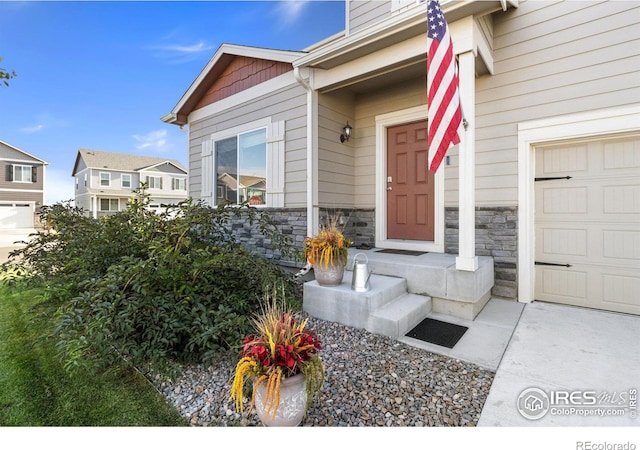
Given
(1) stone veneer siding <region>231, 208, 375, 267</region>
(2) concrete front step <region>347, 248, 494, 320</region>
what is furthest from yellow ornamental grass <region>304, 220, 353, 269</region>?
(1) stone veneer siding <region>231, 208, 375, 267</region>

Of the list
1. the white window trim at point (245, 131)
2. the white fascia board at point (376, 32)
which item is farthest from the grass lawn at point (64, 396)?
the white fascia board at point (376, 32)

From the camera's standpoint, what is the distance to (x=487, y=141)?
12.6ft

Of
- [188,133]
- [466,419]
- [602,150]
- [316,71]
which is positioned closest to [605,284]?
[602,150]

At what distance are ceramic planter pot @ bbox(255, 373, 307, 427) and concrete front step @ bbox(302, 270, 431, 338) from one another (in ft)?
4.30

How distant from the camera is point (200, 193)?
240 inches

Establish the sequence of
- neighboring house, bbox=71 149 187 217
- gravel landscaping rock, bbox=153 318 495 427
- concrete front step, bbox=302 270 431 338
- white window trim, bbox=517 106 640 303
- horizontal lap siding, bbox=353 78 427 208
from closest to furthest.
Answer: gravel landscaping rock, bbox=153 318 495 427 < concrete front step, bbox=302 270 431 338 < white window trim, bbox=517 106 640 303 < horizontal lap siding, bbox=353 78 427 208 < neighboring house, bbox=71 149 187 217

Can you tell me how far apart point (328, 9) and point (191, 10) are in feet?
6.70

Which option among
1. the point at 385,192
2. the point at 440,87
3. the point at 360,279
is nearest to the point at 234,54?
the point at 385,192

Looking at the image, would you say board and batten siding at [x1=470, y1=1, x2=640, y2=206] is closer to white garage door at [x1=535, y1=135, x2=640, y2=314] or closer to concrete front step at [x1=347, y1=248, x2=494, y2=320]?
white garage door at [x1=535, y1=135, x2=640, y2=314]

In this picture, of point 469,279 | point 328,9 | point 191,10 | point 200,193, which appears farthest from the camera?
point 200,193

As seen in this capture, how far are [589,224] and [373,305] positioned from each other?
264cm

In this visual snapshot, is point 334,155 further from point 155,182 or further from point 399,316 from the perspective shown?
point 155,182

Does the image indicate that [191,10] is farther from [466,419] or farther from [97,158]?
[97,158]

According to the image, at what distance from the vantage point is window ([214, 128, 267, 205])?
5043 millimetres
